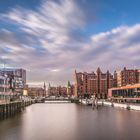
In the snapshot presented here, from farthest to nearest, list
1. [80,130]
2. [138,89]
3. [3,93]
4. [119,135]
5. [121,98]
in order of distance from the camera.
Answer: [121,98]
[138,89]
[3,93]
[80,130]
[119,135]

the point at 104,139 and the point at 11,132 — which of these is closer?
the point at 104,139

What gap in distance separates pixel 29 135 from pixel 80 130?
12.7 meters

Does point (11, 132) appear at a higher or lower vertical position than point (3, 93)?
lower

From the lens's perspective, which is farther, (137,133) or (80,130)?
(80,130)

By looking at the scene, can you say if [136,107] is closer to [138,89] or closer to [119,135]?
[138,89]

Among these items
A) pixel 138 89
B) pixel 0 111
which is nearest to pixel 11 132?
pixel 0 111

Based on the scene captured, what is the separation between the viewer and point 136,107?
405 feet

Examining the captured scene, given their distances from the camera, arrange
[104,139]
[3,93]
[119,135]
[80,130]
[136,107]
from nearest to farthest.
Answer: [104,139] → [119,135] → [80,130] → [3,93] → [136,107]

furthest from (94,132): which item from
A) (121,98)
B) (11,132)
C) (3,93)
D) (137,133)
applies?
(121,98)

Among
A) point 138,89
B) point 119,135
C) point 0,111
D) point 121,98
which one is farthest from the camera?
point 121,98

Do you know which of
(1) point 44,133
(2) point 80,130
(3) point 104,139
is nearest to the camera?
(3) point 104,139

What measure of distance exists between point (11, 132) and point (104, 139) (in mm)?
21173

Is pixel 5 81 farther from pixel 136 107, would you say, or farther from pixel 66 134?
pixel 66 134

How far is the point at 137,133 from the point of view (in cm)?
6119
